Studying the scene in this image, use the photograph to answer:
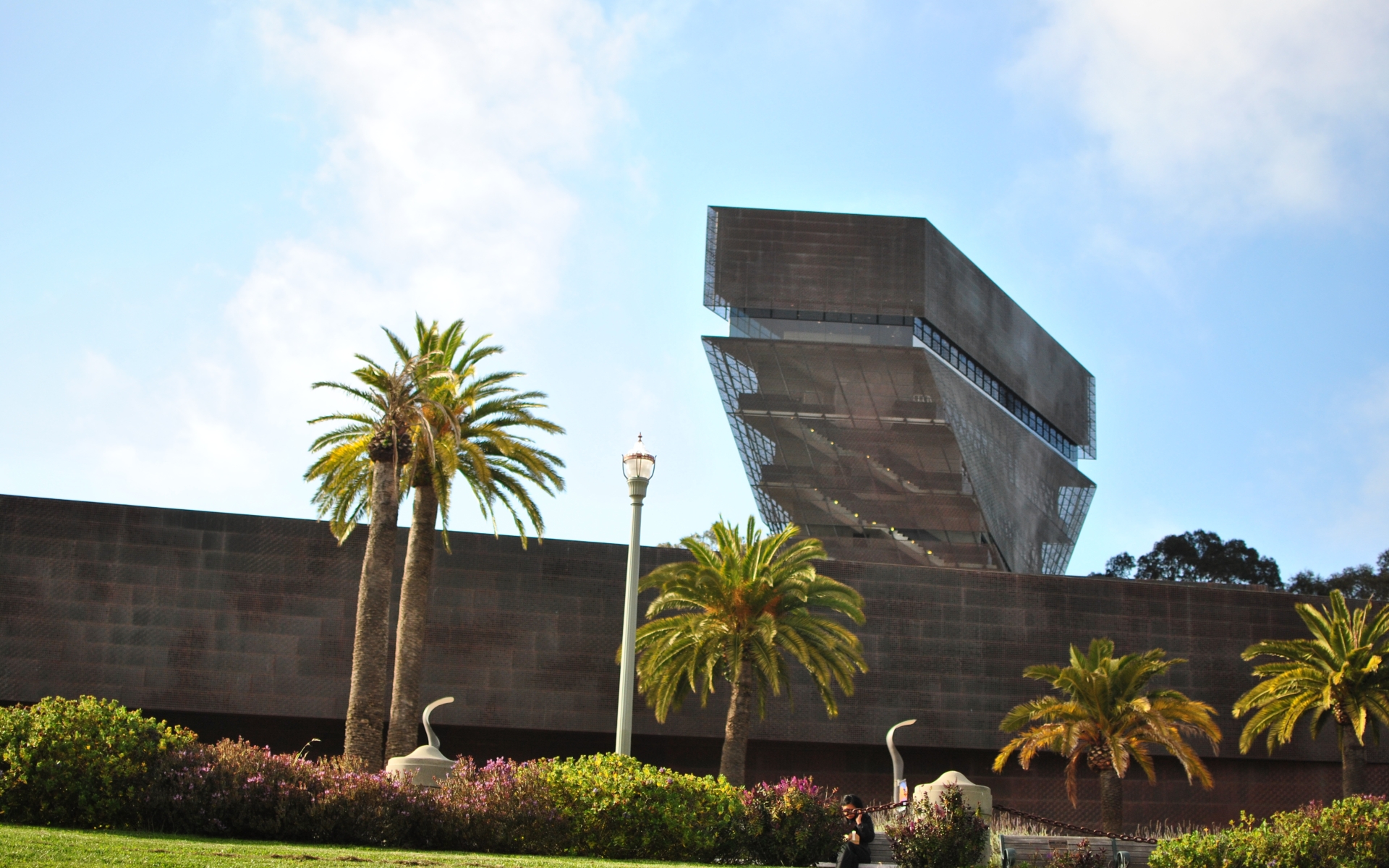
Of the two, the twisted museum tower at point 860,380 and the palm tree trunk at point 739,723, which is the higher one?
the twisted museum tower at point 860,380

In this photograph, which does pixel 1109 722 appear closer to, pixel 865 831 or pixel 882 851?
pixel 882 851

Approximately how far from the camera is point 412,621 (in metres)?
28.8

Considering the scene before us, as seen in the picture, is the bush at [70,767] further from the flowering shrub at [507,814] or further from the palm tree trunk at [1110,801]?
the palm tree trunk at [1110,801]

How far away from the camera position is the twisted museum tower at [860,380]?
56.8 meters

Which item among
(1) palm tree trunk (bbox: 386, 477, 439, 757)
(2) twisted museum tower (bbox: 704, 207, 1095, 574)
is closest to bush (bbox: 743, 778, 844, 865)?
(1) palm tree trunk (bbox: 386, 477, 439, 757)

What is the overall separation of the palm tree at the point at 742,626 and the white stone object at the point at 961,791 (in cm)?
750

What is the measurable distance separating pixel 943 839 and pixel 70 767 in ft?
36.2

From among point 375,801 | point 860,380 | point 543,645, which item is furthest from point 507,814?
point 860,380

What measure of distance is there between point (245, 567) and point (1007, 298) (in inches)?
1704

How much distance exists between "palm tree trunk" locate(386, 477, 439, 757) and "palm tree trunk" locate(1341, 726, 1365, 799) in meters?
23.8

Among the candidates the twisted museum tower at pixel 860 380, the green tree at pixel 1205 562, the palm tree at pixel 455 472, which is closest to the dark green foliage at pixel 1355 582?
the green tree at pixel 1205 562

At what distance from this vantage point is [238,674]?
33.8 meters

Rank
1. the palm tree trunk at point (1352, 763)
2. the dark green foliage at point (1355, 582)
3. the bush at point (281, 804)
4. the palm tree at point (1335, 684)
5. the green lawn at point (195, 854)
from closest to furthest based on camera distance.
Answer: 1. the green lawn at point (195, 854)
2. the bush at point (281, 804)
3. the palm tree at point (1335, 684)
4. the palm tree trunk at point (1352, 763)
5. the dark green foliage at point (1355, 582)

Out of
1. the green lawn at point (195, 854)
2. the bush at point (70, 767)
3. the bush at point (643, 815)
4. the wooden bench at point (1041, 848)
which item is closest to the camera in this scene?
the green lawn at point (195, 854)
